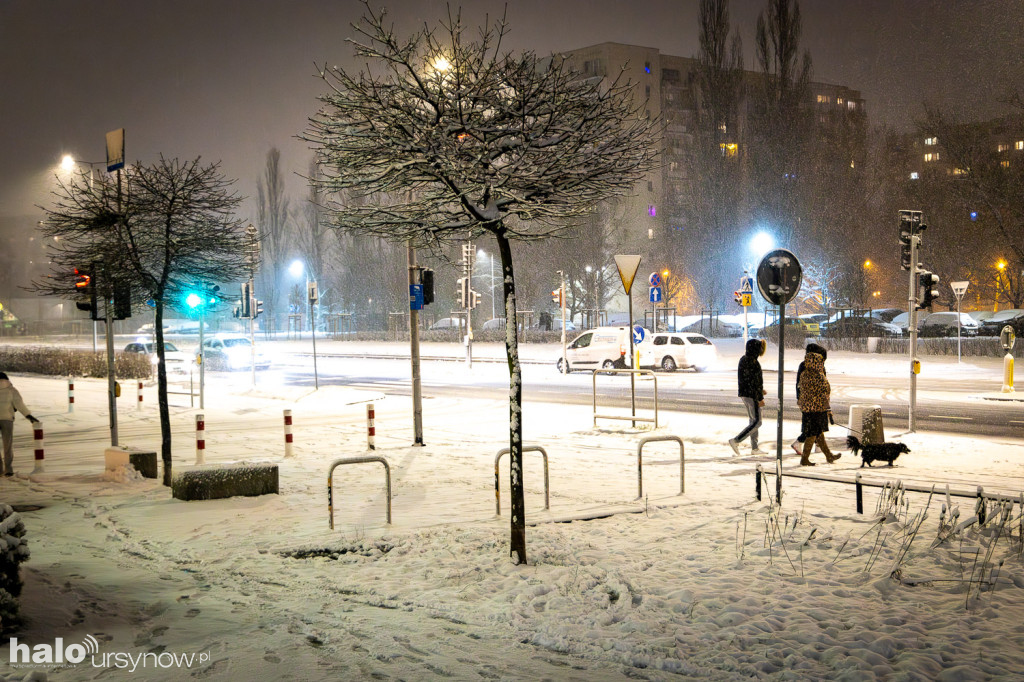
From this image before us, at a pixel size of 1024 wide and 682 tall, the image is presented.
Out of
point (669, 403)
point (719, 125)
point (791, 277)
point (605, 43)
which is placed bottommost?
point (669, 403)

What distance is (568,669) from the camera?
4.75 meters

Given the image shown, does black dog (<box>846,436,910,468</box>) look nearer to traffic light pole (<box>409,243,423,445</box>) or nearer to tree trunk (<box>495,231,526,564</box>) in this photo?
tree trunk (<box>495,231,526,564</box>)

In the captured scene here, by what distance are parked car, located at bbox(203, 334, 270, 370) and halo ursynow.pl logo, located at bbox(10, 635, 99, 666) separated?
3051 centimetres

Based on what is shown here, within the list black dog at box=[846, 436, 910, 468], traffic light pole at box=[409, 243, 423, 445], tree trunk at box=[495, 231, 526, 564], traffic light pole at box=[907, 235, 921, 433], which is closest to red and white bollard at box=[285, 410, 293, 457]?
traffic light pole at box=[409, 243, 423, 445]

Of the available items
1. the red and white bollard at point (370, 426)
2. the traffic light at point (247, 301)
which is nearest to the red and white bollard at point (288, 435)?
the red and white bollard at point (370, 426)

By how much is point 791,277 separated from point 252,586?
7217 mm

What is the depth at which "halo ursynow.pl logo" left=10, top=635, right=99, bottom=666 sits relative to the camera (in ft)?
16.0

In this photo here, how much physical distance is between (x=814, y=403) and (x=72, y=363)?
98.3 ft

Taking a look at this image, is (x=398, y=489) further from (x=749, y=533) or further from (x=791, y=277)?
(x=791, y=277)

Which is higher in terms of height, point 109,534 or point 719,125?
point 719,125

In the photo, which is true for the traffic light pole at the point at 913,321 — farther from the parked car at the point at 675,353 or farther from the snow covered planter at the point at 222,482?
the parked car at the point at 675,353

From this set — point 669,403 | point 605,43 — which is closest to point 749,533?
point 669,403

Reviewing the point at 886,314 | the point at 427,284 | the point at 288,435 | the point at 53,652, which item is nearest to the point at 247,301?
the point at 427,284

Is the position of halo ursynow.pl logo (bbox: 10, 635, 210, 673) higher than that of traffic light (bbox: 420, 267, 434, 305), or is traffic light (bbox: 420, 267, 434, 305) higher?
traffic light (bbox: 420, 267, 434, 305)
